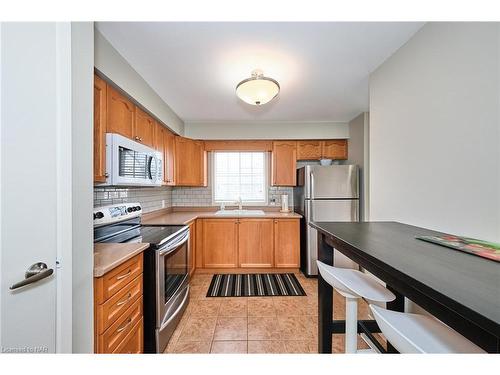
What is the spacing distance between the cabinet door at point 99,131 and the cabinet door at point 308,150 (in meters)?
2.79

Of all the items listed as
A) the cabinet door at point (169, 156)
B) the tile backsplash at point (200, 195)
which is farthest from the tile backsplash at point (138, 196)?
the cabinet door at point (169, 156)

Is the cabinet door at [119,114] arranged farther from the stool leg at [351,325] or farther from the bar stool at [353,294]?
the stool leg at [351,325]

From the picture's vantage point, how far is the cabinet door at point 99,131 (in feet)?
4.88

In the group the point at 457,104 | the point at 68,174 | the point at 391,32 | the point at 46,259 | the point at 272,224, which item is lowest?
the point at 272,224

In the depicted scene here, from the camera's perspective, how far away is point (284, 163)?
3.56 meters

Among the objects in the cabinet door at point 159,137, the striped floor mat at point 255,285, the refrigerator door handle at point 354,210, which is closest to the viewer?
the cabinet door at point 159,137

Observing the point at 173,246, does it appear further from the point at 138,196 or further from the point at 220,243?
the point at 220,243

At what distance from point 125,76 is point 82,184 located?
4.06 feet

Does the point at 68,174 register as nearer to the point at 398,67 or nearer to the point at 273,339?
the point at 273,339

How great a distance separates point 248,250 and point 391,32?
2906mm

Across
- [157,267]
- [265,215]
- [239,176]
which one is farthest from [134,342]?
[239,176]

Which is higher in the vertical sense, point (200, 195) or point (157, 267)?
point (200, 195)

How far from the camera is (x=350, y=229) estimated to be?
52.1 inches
